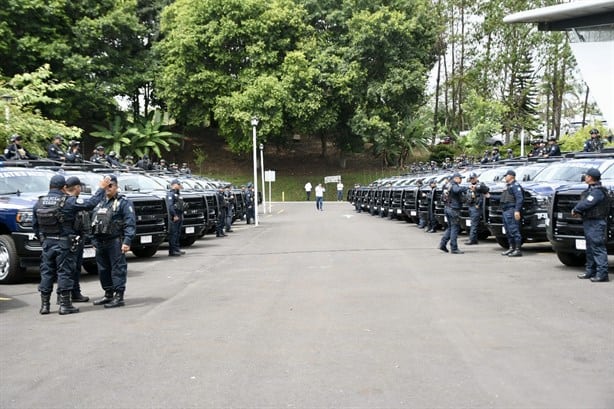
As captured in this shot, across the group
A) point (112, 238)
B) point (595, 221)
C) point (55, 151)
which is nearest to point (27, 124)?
point (55, 151)

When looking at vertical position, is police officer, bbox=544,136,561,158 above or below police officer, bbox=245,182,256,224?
above

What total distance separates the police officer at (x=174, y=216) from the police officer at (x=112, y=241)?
255 inches

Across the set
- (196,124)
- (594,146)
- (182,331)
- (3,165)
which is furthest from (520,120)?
(182,331)

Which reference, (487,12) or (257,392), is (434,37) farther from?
(257,392)

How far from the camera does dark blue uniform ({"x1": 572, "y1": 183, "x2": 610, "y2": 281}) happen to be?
35.6 feet

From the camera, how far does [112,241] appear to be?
9.74m

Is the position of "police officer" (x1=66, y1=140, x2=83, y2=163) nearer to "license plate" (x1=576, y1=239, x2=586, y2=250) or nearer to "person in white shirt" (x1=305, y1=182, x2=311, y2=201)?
"license plate" (x1=576, y1=239, x2=586, y2=250)

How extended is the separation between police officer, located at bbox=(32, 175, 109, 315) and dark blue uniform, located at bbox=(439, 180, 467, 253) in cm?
912

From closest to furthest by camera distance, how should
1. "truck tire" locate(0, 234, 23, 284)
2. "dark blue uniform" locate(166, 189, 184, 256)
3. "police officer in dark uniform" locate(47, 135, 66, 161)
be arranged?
"truck tire" locate(0, 234, 23, 284) < "dark blue uniform" locate(166, 189, 184, 256) < "police officer in dark uniform" locate(47, 135, 66, 161)

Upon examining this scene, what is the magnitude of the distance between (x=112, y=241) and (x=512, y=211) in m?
8.88

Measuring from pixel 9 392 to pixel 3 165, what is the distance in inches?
369

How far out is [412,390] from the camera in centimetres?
538

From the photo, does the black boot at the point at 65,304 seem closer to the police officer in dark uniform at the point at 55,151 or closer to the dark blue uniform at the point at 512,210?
the dark blue uniform at the point at 512,210

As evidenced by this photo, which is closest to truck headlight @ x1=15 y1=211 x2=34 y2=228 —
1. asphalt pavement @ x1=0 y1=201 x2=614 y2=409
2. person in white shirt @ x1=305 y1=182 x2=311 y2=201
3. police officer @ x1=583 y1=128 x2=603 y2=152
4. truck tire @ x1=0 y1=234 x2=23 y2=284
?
truck tire @ x1=0 y1=234 x2=23 y2=284
